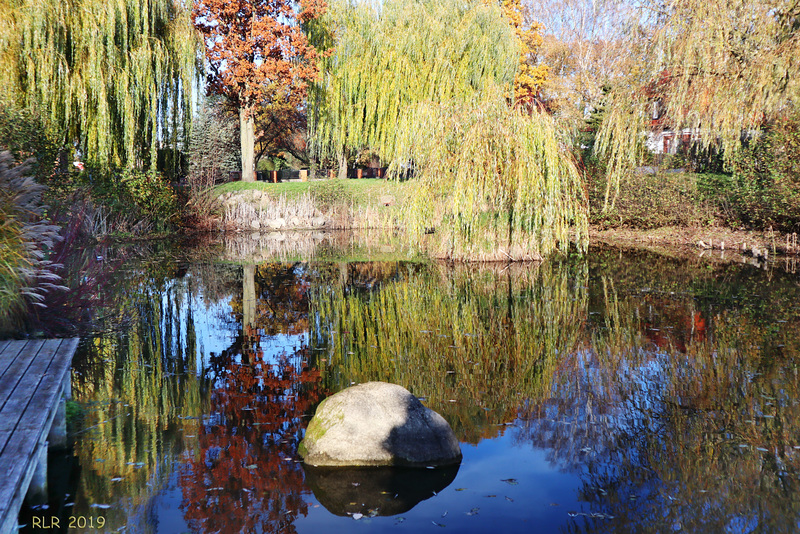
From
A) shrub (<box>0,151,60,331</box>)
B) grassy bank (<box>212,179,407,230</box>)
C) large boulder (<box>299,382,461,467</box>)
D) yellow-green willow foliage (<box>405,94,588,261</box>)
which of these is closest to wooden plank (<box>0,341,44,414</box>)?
shrub (<box>0,151,60,331</box>)

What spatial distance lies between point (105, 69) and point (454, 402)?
1598cm

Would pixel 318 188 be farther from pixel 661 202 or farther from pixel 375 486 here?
pixel 375 486

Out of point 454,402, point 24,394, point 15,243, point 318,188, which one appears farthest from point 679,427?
point 318,188

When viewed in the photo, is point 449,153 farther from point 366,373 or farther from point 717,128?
point 366,373

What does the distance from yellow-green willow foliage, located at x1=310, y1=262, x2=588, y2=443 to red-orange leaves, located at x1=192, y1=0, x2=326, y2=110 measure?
1557 cm

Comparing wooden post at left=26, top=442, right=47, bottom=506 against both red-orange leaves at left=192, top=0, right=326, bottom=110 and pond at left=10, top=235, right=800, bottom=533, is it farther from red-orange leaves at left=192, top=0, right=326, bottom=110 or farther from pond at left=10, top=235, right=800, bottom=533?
red-orange leaves at left=192, top=0, right=326, bottom=110

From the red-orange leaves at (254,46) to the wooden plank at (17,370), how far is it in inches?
825

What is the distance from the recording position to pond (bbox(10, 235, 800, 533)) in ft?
12.8

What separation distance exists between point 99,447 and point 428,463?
2384mm

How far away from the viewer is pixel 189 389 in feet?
19.5

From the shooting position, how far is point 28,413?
12.5 feet

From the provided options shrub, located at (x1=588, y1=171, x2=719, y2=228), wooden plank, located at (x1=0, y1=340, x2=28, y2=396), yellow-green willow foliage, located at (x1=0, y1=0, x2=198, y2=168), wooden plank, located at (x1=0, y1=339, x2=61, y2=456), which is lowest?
wooden plank, located at (x1=0, y1=339, x2=61, y2=456)

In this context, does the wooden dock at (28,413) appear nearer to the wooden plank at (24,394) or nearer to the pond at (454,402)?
the wooden plank at (24,394)

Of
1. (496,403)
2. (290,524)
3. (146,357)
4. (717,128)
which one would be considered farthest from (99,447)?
(717,128)
